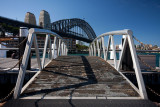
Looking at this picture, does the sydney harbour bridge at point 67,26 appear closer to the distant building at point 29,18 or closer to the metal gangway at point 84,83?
the distant building at point 29,18

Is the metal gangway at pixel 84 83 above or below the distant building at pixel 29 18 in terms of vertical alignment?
below

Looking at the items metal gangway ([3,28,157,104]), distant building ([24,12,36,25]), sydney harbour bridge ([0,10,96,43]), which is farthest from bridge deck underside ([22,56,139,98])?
distant building ([24,12,36,25])

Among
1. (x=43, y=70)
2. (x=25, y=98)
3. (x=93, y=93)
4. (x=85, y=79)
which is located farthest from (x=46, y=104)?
(x=43, y=70)

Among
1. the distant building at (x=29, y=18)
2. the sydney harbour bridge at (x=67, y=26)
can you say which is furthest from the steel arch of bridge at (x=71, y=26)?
the distant building at (x=29, y=18)

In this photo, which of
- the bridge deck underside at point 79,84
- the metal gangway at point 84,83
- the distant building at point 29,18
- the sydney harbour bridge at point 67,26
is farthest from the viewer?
the distant building at point 29,18

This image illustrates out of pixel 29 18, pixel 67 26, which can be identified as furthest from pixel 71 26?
pixel 29 18

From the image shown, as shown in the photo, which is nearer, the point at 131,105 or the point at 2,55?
the point at 131,105

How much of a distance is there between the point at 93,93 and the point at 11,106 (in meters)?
1.82

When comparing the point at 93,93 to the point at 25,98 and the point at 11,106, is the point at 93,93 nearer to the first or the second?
the point at 25,98

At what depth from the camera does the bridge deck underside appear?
307 cm

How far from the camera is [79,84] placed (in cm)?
357

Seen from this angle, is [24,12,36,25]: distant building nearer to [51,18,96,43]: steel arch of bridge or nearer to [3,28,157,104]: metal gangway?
[51,18,96,43]: steel arch of bridge

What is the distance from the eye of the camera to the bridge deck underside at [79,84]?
3.07 meters

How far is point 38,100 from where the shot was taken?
2.75 metres
